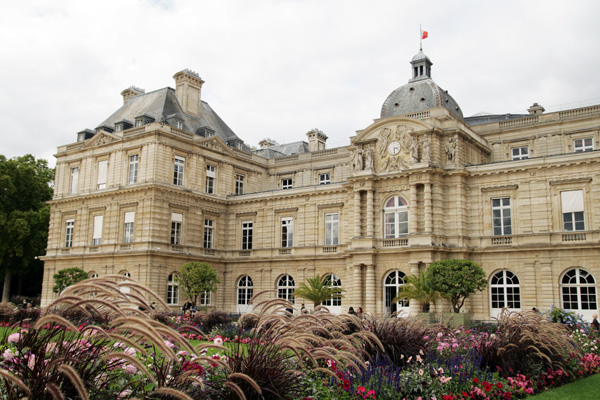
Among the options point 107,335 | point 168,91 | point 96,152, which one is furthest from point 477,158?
point 107,335

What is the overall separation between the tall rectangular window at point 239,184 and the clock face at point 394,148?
1447 cm

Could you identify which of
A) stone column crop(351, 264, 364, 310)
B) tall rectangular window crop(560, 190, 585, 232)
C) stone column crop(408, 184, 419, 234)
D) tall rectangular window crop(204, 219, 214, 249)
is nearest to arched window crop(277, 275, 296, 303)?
tall rectangular window crop(204, 219, 214, 249)

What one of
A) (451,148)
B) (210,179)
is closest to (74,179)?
(210,179)

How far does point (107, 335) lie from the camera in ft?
18.1

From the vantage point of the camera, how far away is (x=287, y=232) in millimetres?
41156

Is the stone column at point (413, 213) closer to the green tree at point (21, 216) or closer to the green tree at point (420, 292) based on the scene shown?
the green tree at point (420, 292)

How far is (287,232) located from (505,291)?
15865 millimetres

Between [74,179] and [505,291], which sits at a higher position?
[74,179]

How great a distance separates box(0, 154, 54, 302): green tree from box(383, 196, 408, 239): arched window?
2861 cm

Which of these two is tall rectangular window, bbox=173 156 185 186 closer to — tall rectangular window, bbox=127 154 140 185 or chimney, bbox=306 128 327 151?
tall rectangular window, bbox=127 154 140 185

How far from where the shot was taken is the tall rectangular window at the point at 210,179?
42.5 m

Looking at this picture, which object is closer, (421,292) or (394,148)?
(421,292)

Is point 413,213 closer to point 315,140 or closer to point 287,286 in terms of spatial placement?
point 287,286

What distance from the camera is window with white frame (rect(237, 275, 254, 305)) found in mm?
41812
